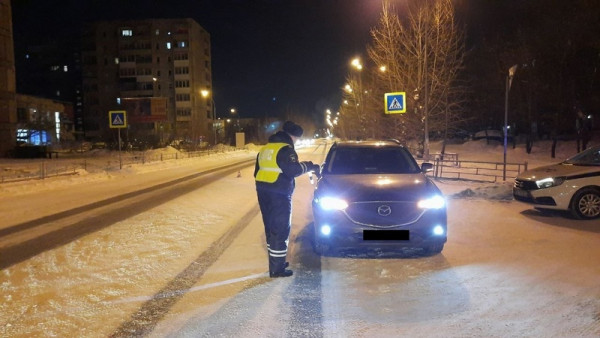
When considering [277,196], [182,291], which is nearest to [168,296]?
[182,291]

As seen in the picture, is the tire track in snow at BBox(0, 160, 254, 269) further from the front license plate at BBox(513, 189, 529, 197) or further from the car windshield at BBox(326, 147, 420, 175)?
the front license plate at BBox(513, 189, 529, 197)

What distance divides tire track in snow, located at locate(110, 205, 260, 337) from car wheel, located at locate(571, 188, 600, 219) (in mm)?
6737


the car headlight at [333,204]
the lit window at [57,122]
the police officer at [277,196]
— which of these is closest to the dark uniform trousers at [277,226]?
the police officer at [277,196]

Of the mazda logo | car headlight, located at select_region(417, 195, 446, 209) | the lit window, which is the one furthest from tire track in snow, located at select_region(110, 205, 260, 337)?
the lit window

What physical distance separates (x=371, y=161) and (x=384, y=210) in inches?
79.7

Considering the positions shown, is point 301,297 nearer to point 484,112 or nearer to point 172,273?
point 172,273

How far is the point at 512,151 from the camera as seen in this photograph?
4209cm

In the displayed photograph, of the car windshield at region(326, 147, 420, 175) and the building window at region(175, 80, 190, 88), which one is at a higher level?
the building window at region(175, 80, 190, 88)

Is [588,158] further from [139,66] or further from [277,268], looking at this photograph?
[139,66]

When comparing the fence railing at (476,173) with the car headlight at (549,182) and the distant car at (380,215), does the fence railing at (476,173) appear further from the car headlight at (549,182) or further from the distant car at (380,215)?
the distant car at (380,215)

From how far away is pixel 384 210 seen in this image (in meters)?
A: 6.02

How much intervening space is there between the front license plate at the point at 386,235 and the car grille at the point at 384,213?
89mm

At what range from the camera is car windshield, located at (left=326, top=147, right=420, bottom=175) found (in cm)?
755

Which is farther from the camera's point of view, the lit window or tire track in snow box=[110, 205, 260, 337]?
the lit window
